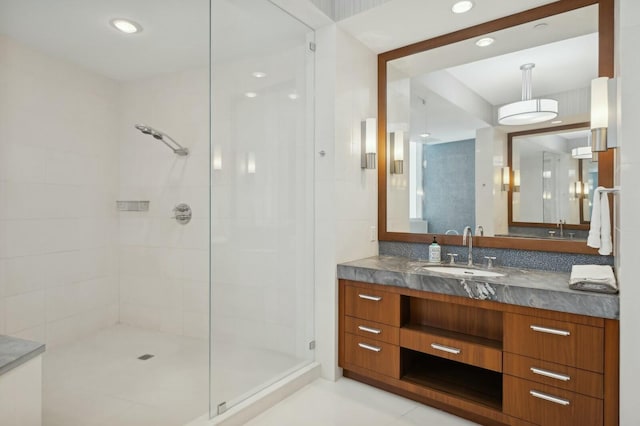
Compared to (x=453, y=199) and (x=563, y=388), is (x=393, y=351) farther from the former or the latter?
(x=453, y=199)

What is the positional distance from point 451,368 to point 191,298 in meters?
2.10

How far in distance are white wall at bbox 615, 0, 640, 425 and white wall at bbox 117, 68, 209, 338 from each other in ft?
8.62

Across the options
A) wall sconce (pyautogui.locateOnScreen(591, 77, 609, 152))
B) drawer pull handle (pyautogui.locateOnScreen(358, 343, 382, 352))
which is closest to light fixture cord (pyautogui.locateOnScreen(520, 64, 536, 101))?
wall sconce (pyautogui.locateOnScreen(591, 77, 609, 152))

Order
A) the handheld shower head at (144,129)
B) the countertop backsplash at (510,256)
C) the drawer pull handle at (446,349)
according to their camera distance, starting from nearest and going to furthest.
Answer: the drawer pull handle at (446,349)
the countertop backsplash at (510,256)
the handheld shower head at (144,129)

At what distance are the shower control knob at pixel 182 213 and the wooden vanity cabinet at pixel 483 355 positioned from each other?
4.87 feet

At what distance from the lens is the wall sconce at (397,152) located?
286cm

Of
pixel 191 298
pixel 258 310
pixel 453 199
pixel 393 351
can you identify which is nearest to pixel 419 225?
pixel 453 199

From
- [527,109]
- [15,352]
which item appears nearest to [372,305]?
[527,109]

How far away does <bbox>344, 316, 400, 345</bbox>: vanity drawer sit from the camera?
88.6 inches

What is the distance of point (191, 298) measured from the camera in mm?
3088

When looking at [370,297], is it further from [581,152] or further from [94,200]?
[94,200]

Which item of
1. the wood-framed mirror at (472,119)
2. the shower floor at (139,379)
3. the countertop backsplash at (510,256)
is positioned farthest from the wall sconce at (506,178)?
the shower floor at (139,379)

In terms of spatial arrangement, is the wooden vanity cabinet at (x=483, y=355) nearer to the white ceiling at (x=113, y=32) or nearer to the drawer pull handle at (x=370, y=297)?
the drawer pull handle at (x=370, y=297)

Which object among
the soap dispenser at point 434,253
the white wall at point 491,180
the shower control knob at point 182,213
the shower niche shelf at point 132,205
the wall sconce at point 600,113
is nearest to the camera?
the wall sconce at point 600,113
